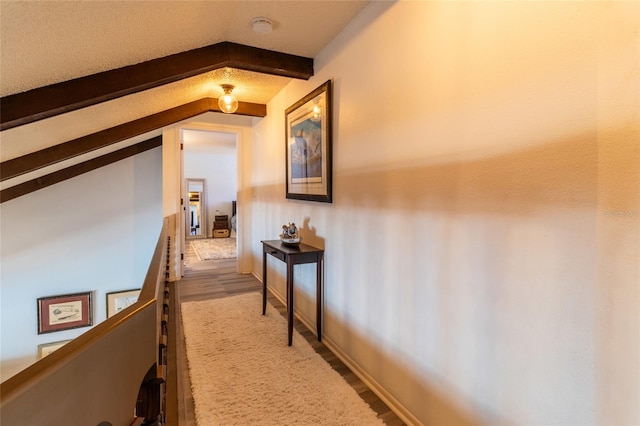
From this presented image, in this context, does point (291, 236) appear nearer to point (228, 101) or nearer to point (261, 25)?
point (228, 101)

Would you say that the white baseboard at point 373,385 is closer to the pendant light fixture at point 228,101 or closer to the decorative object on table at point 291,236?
the decorative object on table at point 291,236

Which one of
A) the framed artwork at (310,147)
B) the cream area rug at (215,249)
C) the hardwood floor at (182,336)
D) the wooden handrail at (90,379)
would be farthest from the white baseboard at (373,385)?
the cream area rug at (215,249)

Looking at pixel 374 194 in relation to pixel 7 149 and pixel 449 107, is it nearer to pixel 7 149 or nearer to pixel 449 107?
pixel 449 107

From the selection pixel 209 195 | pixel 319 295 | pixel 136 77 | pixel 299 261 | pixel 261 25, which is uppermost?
pixel 261 25

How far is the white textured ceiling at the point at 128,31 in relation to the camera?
132 cm

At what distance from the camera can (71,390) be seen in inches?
19.0

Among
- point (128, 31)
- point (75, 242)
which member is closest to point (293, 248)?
point (128, 31)

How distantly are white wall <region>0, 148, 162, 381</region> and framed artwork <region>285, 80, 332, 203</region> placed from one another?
11.2ft

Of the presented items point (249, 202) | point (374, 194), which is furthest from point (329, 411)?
point (249, 202)

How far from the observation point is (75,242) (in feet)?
16.3

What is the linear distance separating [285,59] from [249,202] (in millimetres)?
2458

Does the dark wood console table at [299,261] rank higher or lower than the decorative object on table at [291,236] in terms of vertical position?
lower

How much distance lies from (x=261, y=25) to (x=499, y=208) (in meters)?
1.88

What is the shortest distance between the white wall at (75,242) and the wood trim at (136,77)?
3510 millimetres
